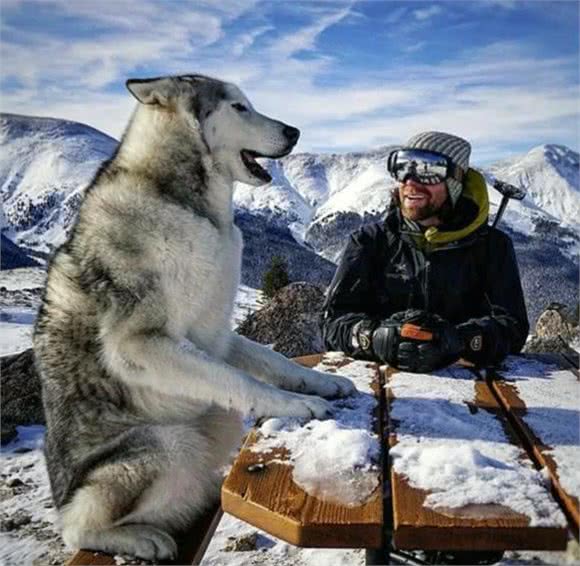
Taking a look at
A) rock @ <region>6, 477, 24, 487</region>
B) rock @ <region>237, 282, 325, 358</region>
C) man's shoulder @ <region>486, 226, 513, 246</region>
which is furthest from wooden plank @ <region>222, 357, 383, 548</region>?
rock @ <region>237, 282, 325, 358</region>

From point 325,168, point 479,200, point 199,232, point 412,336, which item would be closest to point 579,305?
point 479,200

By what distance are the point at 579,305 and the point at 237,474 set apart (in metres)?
9.65

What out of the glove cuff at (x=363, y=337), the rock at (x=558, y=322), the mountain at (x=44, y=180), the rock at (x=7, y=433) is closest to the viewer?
the glove cuff at (x=363, y=337)

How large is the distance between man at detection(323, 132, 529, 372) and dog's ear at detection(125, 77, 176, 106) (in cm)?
131

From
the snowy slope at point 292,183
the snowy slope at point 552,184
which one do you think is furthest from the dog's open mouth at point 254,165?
the snowy slope at point 552,184

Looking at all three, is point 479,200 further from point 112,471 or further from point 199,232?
point 112,471

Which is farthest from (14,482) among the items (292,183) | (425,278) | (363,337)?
(292,183)

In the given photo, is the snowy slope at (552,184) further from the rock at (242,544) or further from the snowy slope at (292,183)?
the rock at (242,544)

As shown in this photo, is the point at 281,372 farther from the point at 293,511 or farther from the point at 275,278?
the point at 275,278

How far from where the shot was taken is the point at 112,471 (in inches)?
94.6

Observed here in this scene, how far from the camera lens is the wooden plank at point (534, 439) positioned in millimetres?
1603

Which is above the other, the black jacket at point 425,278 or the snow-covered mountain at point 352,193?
the black jacket at point 425,278

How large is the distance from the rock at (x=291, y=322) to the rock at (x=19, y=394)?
249 centimetres

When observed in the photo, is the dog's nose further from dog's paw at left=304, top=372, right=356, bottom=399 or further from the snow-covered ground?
dog's paw at left=304, top=372, right=356, bottom=399
